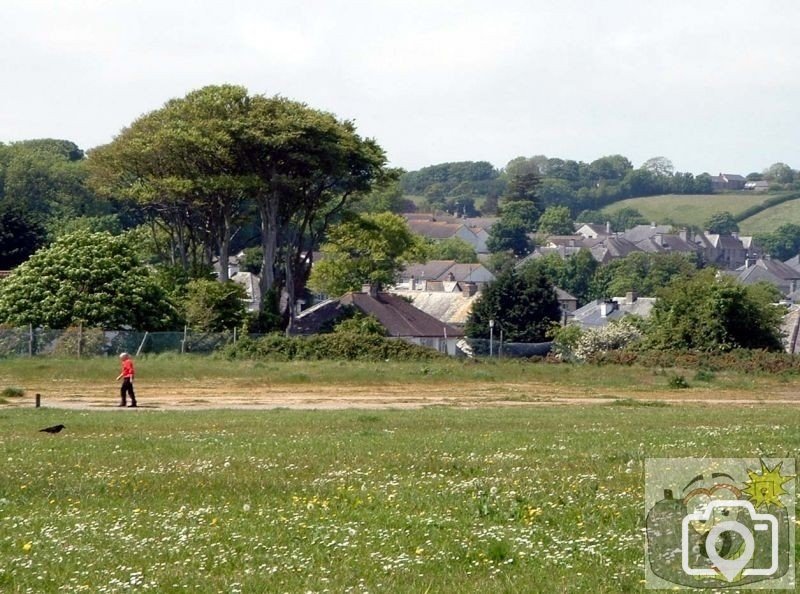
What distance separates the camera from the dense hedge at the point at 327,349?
5416cm

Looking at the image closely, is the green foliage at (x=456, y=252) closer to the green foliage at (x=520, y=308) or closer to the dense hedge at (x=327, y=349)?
the green foliage at (x=520, y=308)

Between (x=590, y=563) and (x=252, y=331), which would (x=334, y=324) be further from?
(x=590, y=563)

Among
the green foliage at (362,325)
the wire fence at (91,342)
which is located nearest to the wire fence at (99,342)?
the wire fence at (91,342)

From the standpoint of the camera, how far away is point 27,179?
409ft

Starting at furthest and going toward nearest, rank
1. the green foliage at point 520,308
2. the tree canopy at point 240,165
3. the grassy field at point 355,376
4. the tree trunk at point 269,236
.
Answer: the green foliage at point 520,308
the tree trunk at point 269,236
the tree canopy at point 240,165
the grassy field at point 355,376

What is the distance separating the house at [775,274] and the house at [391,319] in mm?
99745

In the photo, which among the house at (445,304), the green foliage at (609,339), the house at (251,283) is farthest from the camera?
the house at (251,283)

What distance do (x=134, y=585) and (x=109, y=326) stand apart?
47.1 m

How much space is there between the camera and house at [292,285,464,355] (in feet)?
238

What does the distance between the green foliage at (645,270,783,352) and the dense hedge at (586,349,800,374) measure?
132 inches

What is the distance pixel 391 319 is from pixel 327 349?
20343 millimetres

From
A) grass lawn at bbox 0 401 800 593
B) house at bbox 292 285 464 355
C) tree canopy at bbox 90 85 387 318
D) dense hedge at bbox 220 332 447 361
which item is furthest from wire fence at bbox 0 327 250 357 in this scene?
grass lawn at bbox 0 401 800 593

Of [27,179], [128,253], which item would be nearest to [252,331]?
[128,253]

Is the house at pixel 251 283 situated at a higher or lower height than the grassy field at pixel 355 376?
higher
